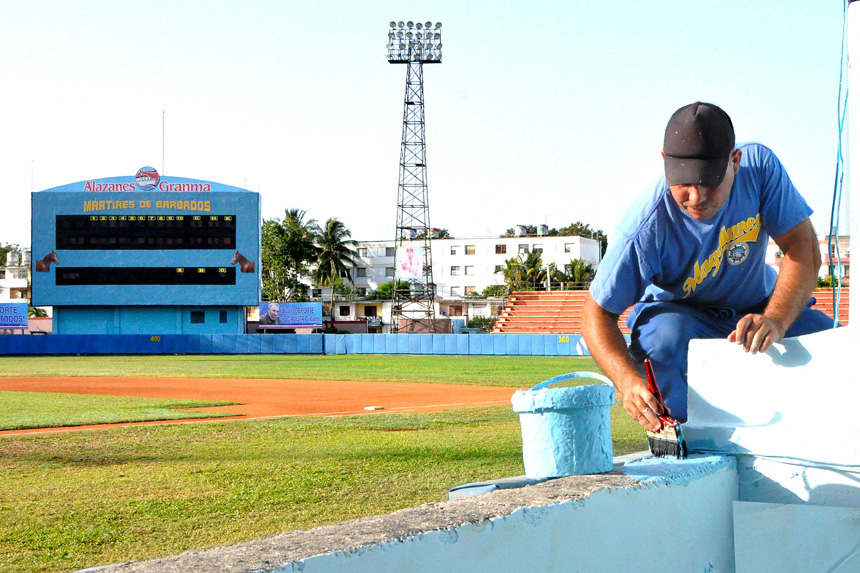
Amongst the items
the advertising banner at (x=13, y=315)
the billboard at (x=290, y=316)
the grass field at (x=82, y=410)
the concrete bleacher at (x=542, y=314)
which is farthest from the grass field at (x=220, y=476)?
the advertising banner at (x=13, y=315)

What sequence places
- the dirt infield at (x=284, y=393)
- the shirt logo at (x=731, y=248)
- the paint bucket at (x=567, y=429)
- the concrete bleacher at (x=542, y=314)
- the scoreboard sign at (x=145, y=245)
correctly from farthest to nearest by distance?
the concrete bleacher at (x=542, y=314) < the scoreboard sign at (x=145, y=245) < the dirt infield at (x=284, y=393) < the shirt logo at (x=731, y=248) < the paint bucket at (x=567, y=429)

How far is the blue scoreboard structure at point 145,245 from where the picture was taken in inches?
1590

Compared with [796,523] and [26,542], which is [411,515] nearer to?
[796,523]

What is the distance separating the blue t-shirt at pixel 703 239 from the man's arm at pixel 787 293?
0.23 feet

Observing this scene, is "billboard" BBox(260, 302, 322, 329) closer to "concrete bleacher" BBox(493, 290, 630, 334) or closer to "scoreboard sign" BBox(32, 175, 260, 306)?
"scoreboard sign" BBox(32, 175, 260, 306)

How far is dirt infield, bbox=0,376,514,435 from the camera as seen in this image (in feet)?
41.0

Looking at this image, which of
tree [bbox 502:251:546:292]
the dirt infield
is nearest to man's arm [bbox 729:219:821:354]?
the dirt infield

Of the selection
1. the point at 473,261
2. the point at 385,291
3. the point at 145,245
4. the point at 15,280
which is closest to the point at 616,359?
the point at 145,245

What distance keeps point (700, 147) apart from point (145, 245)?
133 ft

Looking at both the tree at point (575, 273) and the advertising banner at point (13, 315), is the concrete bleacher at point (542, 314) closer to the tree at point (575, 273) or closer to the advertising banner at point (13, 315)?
the advertising banner at point (13, 315)

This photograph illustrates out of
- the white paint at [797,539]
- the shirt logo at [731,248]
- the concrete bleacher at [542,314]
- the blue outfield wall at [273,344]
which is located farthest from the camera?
the concrete bleacher at [542,314]

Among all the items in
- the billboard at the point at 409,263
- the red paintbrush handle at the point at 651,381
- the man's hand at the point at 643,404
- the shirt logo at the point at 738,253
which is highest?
the billboard at the point at 409,263

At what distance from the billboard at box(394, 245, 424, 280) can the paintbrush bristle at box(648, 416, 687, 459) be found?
1983 inches

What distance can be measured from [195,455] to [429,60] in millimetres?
47314
